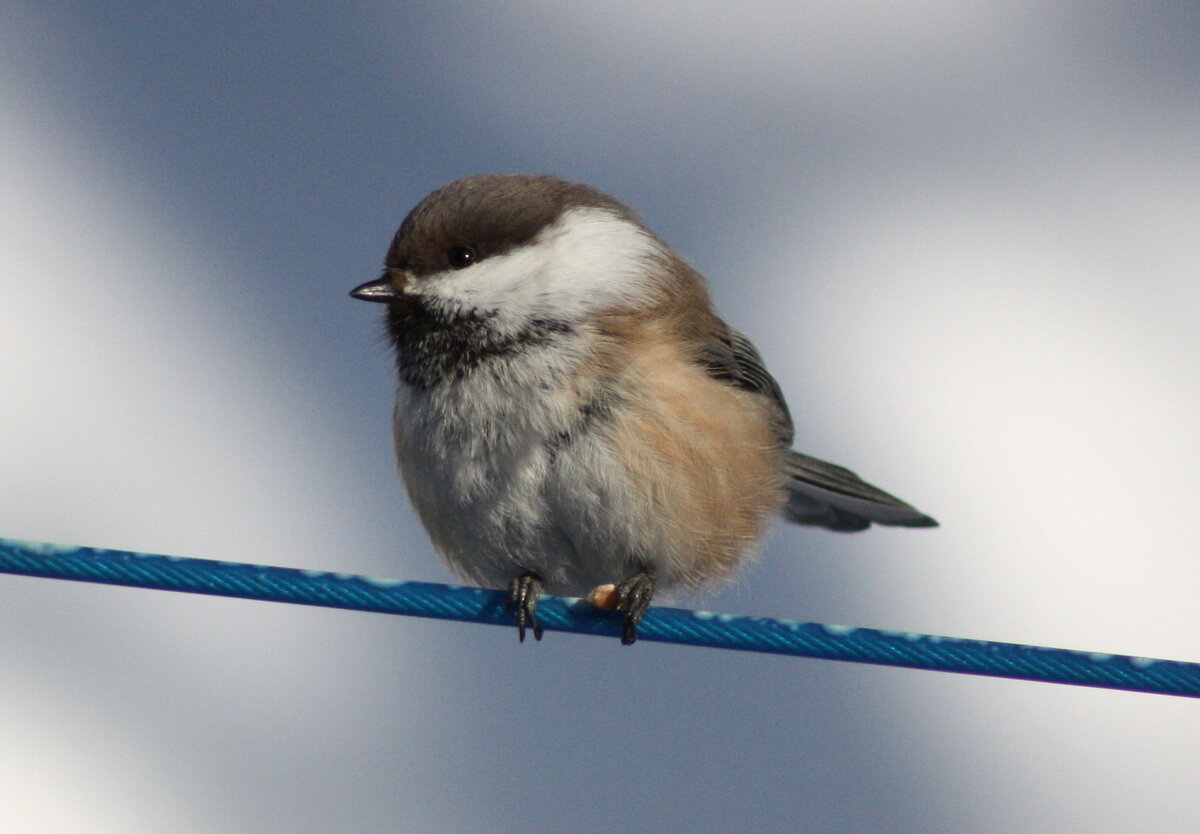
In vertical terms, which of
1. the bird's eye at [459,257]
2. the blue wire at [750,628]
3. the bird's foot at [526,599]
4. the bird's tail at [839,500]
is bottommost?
the blue wire at [750,628]

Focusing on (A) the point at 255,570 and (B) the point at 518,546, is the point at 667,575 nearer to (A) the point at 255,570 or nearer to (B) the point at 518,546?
(B) the point at 518,546

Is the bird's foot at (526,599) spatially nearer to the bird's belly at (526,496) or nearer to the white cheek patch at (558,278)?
the bird's belly at (526,496)

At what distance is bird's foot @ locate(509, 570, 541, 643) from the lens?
89.1 inches

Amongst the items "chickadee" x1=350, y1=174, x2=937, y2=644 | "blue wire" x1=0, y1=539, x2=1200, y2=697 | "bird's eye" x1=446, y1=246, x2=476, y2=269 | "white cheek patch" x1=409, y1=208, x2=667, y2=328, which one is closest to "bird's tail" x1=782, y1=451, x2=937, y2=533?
"chickadee" x1=350, y1=174, x2=937, y2=644

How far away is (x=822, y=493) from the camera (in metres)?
3.11

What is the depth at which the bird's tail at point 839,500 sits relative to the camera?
309 centimetres

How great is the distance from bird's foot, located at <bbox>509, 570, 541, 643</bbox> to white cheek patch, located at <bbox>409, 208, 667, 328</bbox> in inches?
19.2

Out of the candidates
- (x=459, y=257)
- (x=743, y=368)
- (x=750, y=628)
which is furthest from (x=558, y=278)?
(x=750, y=628)

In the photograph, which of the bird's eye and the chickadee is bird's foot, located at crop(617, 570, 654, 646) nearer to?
the chickadee

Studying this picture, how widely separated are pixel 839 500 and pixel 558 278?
106 centimetres

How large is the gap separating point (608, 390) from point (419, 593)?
71cm

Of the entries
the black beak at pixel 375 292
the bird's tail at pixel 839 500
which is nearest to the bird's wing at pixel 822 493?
the bird's tail at pixel 839 500

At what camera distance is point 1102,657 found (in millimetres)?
1569

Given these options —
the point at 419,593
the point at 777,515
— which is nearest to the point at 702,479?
the point at 777,515
